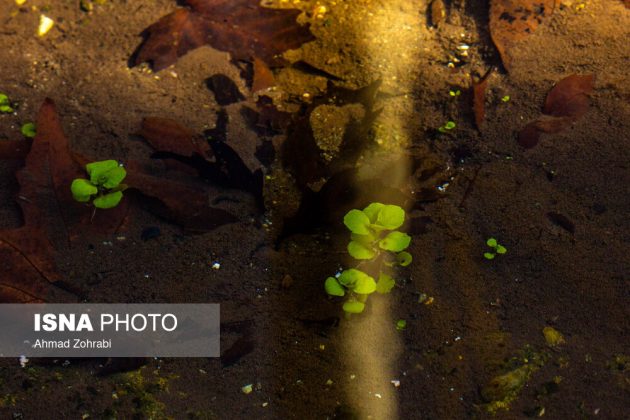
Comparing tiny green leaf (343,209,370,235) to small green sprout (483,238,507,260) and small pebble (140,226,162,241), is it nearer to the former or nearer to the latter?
small green sprout (483,238,507,260)

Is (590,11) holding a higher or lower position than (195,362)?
higher

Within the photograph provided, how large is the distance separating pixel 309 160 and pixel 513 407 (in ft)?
3.85

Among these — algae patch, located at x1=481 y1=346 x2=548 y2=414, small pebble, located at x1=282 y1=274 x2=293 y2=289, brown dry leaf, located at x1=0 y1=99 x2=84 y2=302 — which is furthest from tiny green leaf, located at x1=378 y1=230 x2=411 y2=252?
brown dry leaf, located at x1=0 y1=99 x2=84 y2=302

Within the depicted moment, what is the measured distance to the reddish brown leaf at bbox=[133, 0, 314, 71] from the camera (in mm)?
2758

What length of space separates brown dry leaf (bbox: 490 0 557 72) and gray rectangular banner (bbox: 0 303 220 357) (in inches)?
69.9

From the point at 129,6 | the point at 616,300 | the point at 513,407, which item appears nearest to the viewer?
the point at 513,407

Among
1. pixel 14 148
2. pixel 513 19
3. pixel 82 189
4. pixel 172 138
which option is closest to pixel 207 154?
pixel 172 138

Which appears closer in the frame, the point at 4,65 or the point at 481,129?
the point at 481,129

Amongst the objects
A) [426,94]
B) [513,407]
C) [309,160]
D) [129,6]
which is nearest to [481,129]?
[426,94]

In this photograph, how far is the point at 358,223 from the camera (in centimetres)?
207

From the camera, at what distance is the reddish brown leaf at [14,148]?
2.35m

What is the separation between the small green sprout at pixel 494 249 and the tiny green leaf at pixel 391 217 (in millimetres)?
333

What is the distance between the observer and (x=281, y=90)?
106 inches

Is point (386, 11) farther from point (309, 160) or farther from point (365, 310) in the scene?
point (365, 310)
